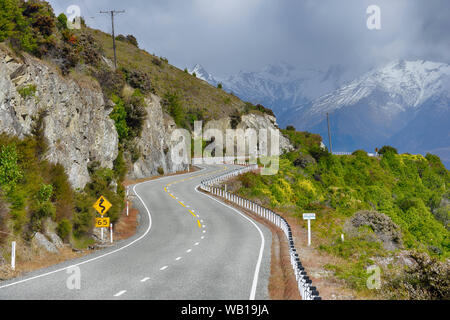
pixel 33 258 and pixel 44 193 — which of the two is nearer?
pixel 33 258

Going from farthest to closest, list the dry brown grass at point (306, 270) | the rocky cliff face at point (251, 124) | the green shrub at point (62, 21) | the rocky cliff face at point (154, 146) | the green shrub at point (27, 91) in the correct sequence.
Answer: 1. the rocky cliff face at point (251, 124)
2. the rocky cliff face at point (154, 146)
3. the green shrub at point (62, 21)
4. the green shrub at point (27, 91)
5. the dry brown grass at point (306, 270)

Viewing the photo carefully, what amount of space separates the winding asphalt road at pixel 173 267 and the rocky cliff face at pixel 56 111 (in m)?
6.44

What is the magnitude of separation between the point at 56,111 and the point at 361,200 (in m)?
45.8

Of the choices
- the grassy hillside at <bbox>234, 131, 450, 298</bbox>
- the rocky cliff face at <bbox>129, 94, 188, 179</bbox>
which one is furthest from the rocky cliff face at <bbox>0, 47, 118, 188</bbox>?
the rocky cliff face at <bbox>129, 94, 188, 179</bbox>

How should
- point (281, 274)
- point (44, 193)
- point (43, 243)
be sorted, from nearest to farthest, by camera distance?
1. point (281, 274)
2. point (43, 243)
3. point (44, 193)

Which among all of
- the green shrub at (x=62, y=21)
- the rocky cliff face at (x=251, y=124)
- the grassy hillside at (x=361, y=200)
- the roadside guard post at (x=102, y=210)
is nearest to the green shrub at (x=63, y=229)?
the roadside guard post at (x=102, y=210)

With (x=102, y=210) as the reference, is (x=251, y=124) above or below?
above

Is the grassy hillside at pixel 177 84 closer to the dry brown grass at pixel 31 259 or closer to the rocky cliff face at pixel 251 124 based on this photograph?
the rocky cliff face at pixel 251 124

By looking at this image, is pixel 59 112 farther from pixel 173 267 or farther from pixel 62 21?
pixel 62 21

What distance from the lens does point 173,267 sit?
45.1ft

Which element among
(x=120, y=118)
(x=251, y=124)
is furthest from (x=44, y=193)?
(x=251, y=124)

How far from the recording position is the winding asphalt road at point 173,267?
10.1 meters

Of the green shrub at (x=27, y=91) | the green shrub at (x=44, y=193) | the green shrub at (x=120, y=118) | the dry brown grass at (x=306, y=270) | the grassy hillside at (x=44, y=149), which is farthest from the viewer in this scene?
the green shrub at (x=120, y=118)

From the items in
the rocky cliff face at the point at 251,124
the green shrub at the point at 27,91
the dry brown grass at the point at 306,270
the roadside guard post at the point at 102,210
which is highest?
the rocky cliff face at the point at 251,124
